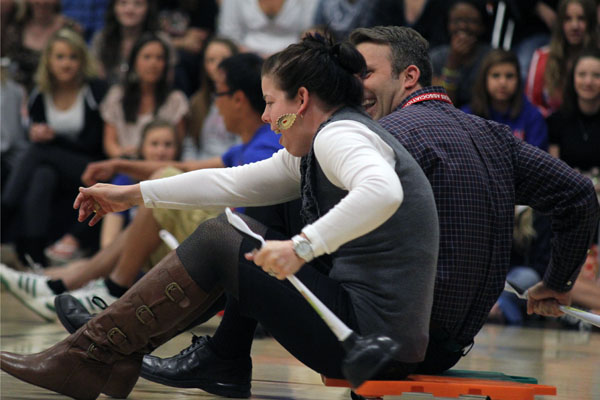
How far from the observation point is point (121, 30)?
7.14 meters

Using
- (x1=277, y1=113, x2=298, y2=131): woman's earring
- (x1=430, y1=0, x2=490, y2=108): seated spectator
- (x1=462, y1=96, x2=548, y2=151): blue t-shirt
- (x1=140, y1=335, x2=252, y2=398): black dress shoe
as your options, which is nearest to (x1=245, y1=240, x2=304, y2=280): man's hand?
(x1=277, y1=113, x2=298, y2=131): woman's earring

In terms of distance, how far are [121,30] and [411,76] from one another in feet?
15.9

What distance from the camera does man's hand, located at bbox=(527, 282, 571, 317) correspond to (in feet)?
8.75

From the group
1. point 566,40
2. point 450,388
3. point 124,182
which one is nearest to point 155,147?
point 124,182

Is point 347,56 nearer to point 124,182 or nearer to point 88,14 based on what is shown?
point 124,182

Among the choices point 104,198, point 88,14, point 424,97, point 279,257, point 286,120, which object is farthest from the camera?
point 88,14

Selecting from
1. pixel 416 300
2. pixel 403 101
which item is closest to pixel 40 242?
pixel 403 101

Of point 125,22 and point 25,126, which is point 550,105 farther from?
point 25,126

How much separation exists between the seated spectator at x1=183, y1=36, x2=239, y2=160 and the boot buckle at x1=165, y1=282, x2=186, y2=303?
420 centimetres

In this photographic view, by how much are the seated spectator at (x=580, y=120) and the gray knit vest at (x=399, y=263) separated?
11.6 feet

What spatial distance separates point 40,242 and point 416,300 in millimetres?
4321

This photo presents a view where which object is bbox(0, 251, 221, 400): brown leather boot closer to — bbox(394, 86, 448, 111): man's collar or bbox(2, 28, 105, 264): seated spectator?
bbox(394, 86, 448, 111): man's collar

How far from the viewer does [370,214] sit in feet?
6.23

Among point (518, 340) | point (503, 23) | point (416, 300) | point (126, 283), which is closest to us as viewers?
point (416, 300)
